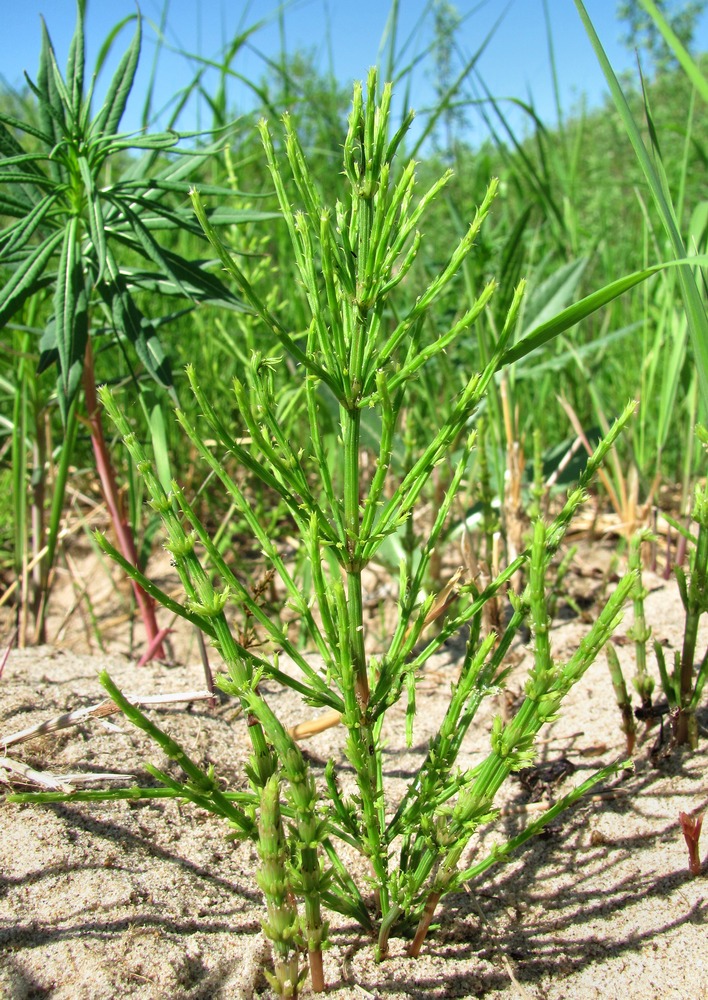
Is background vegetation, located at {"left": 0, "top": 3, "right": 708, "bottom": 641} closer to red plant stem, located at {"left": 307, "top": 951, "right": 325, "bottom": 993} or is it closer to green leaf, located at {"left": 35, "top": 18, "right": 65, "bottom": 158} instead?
green leaf, located at {"left": 35, "top": 18, "right": 65, "bottom": 158}

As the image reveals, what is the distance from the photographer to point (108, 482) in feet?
5.44

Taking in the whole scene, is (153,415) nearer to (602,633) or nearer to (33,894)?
(33,894)

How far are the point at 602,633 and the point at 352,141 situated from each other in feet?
1.97

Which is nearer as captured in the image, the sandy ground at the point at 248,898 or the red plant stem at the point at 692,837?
the sandy ground at the point at 248,898

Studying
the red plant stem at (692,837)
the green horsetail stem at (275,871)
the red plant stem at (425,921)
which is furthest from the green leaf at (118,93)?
the red plant stem at (692,837)

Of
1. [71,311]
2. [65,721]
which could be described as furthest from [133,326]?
[65,721]

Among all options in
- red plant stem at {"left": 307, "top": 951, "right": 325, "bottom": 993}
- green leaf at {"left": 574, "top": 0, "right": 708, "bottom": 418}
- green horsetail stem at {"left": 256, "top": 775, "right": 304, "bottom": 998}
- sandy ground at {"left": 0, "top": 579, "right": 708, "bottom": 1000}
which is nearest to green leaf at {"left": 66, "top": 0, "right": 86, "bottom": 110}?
green leaf at {"left": 574, "top": 0, "right": 708, "bottom": 418}

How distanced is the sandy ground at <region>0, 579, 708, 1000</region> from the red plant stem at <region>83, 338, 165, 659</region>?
351 millimetres

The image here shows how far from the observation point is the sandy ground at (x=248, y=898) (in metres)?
0.95

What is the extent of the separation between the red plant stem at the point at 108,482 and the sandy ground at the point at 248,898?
1.15ft

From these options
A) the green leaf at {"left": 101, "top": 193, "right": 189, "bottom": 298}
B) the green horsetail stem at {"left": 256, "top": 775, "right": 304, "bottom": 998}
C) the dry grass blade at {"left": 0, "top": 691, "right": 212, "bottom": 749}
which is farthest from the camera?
the green leaf at {"left": 101, "top": 193, "right": 189, "bottom": 298}

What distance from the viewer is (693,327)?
1021 millimetres

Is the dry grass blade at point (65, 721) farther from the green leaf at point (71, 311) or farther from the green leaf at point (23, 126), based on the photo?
the green leaf at point (23, 126)

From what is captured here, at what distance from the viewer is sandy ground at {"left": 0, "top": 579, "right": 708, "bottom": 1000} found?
0.95m
